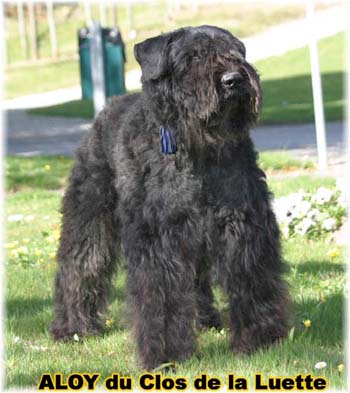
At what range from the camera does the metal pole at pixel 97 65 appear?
12.6 m

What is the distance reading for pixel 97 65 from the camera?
1271 centimetres

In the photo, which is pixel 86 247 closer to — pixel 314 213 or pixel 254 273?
pixel 254 273

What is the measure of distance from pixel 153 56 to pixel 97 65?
776cm

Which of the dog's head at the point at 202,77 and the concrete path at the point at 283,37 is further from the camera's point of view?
the concrete path at the point at 283,37

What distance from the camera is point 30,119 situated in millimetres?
24328

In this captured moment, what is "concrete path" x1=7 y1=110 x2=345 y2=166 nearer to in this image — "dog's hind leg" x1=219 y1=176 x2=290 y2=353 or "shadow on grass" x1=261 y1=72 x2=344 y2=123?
"shadow on grass" x1=261 y1=72 x2=344 y2=123

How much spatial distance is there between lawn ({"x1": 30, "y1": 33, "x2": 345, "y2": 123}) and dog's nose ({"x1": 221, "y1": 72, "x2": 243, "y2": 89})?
11170mm

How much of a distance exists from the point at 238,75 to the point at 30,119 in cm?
2002

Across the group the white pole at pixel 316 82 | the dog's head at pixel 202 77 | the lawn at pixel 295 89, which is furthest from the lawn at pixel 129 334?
the lawn at pixel 295 89

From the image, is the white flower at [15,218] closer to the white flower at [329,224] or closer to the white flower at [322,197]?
the white flower at [322,197]

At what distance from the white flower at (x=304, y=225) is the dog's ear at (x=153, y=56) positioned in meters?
3.65

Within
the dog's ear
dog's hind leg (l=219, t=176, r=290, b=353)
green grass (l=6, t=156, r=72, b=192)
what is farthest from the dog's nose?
green grass (l=6, t=156, r=72, b=192)

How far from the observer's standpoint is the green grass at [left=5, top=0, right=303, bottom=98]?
30820 mm

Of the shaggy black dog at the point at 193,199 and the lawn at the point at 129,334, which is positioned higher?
the shaggy black dog at the point at 193,199
